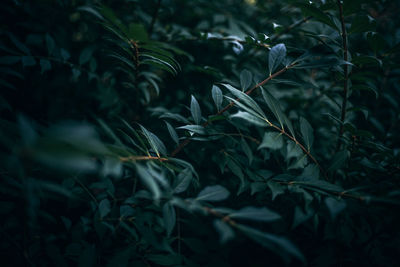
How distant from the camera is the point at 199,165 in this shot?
956mm

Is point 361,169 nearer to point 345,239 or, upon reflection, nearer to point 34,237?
point 345,239

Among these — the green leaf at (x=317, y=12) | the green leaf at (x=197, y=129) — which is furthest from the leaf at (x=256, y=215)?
the green leaf at (x=317, y=12)

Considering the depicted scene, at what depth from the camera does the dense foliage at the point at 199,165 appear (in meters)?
0.51

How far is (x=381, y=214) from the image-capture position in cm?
75

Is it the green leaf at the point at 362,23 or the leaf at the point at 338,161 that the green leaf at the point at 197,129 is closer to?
the leaf at the point at 338,161

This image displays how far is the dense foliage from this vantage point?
1.68ft

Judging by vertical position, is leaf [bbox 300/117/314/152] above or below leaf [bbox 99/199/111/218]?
above

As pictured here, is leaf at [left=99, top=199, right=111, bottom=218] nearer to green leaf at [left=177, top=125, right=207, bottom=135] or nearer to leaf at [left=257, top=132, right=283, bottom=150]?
green leaf at [left=177, top=125, right=207, bottom=135]

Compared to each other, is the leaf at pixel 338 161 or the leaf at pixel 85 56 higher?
the leaf at pixel 85 56

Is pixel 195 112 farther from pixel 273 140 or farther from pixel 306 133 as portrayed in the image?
pixel 306 133

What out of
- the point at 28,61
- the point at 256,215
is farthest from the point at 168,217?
the point at 28,61

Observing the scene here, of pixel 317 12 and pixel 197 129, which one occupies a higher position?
pixel 317 12

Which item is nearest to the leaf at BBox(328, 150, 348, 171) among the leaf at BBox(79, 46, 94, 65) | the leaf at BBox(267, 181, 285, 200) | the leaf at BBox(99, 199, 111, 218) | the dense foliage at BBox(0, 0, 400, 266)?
the dense foliage at BBox(0, 0, 400, 266)

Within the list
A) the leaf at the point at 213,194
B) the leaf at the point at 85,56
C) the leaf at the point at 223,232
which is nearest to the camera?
the leaf at the point at 223,232
